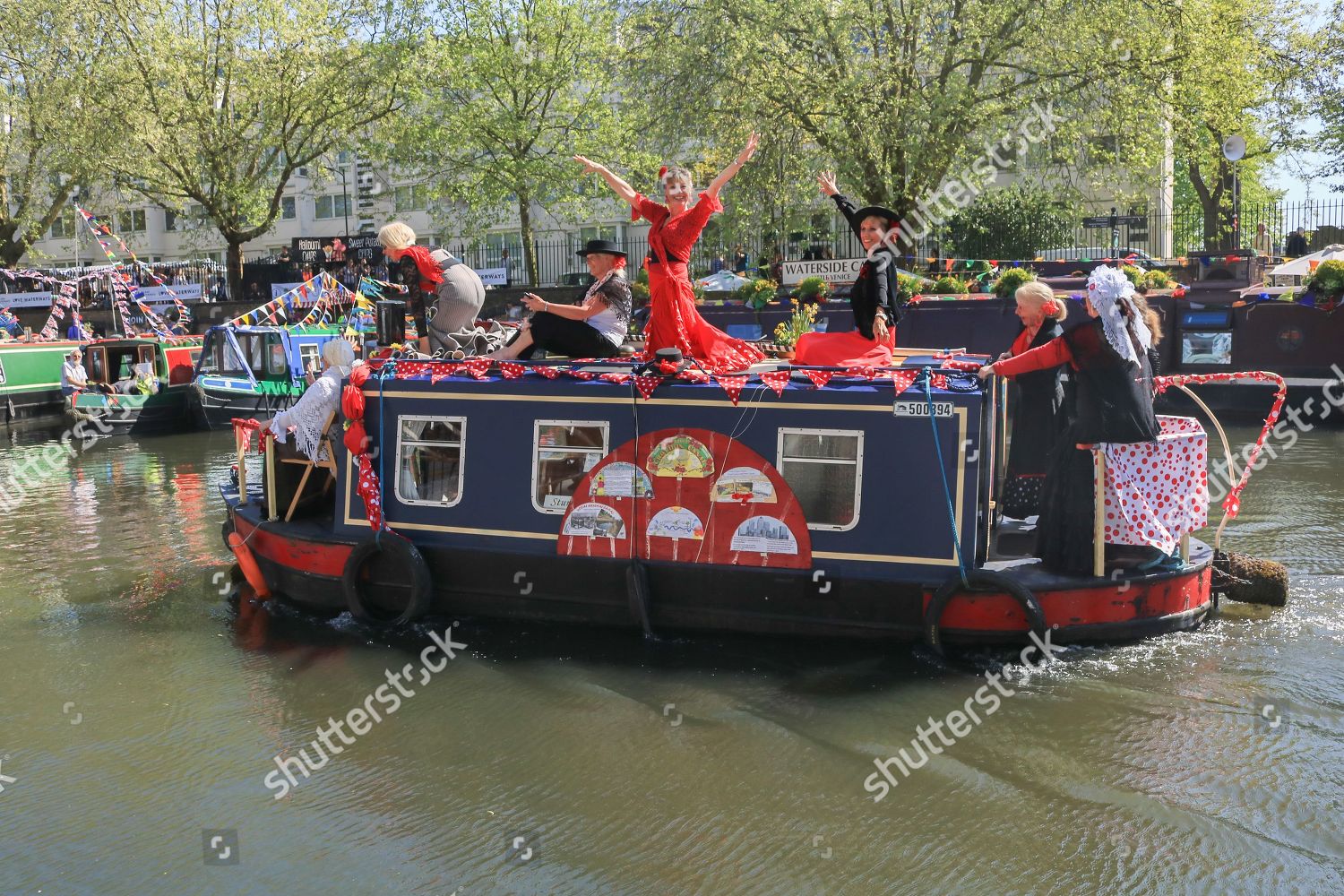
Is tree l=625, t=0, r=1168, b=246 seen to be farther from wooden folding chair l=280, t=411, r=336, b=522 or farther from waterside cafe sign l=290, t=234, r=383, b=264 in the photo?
waterside cafe sign l=290, t=234, r=383, b=264

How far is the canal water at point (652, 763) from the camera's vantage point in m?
5.82

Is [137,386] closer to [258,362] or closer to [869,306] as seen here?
[258,362]

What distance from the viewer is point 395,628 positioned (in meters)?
9.07

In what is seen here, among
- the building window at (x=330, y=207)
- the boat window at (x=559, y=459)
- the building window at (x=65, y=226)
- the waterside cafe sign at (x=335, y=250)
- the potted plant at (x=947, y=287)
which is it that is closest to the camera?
the boat window at (x=559, y=459)

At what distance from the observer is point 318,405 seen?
9.16m

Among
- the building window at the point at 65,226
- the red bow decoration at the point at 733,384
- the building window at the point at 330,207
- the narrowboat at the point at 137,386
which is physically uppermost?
the building window at the point at 330,207

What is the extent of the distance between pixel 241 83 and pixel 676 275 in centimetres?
2550

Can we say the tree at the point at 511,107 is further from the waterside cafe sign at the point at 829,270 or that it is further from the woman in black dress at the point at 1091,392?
the woman in black dress at the point at 1091,392

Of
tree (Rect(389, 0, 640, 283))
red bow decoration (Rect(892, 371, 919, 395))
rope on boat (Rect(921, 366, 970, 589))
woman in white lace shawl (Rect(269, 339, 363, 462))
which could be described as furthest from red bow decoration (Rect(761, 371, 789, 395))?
tree (Rect(389, 0, 640, 283))

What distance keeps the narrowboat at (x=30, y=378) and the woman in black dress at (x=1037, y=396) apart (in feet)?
72.5

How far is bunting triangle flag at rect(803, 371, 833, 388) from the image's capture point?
788 centimetres

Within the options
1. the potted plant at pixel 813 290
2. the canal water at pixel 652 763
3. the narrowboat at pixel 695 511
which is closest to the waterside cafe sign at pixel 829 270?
the potted plant at pixel 813 290

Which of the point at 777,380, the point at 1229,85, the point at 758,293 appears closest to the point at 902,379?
the point at 777,380

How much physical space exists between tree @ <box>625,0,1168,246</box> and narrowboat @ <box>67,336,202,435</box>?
11289 mm
